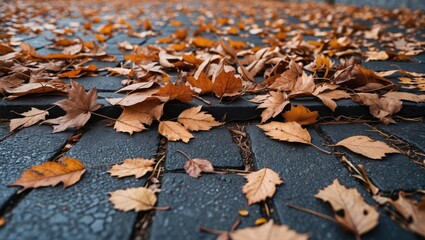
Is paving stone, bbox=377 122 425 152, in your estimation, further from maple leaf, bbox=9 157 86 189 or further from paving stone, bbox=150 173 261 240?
maple leaf, bbox=9 157 86 189

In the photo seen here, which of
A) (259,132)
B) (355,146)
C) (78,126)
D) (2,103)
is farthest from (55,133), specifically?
(355,146)

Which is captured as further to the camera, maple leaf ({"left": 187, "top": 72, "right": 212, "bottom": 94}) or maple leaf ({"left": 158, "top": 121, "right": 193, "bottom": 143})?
maple leaf ({"left": 187, "top": 72, "right": 212, "bottom": 94})

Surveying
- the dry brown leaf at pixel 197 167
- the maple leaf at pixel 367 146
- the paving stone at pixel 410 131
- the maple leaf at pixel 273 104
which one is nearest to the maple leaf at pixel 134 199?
the dry brown leaf at pixel 197 167

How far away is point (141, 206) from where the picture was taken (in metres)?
0.81

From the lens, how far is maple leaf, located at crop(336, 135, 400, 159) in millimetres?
1039

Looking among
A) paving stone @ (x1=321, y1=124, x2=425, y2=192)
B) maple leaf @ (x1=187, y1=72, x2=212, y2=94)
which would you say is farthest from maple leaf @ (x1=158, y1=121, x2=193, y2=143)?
paving stone @ (x1=321, y1=124, x2=425, y2=192)

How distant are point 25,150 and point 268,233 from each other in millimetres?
959

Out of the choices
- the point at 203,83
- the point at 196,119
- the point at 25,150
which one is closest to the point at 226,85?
the point at 203,83

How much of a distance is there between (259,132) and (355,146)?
0.38 m

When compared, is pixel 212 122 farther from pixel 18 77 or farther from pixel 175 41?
pixel 175 41

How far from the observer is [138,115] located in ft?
4.14

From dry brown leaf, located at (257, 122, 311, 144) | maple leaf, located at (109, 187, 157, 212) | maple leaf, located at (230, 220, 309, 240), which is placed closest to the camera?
maple leaf, located at (230, 220, 309, 240)

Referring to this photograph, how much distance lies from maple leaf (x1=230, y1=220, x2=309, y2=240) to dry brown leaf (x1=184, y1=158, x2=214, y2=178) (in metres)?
0.29

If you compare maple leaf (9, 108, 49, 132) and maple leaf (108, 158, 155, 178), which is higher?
maple leaf (9, 108, 49, 132)
